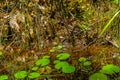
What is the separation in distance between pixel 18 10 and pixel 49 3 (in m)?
0.38

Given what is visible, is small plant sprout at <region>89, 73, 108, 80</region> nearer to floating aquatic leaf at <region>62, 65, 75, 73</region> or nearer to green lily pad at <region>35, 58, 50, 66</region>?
floating aquatic leaf at <region>62, 65, 75, 73</region>

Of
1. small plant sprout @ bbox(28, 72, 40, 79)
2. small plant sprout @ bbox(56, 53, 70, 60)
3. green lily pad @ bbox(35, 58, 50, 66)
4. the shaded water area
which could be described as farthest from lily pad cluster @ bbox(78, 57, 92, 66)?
small plant sprout @ bbox(28, 72, 40, 79)

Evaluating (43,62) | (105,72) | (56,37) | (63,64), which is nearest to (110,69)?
(105,72)

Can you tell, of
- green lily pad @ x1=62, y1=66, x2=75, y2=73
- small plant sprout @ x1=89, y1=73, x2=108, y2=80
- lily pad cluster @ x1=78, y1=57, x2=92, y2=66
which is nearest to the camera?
small plant sprout @ x1=89, y1=73, x2=108, y2=80

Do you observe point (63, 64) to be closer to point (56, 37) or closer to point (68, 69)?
point (68, 69)

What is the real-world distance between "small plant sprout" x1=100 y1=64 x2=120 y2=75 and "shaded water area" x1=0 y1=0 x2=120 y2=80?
0.02m

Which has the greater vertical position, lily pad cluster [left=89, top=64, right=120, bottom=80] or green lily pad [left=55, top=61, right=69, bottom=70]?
green lily pad [left=55, top=61, right=69, bottom=70]

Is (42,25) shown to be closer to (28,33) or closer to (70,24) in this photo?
(28,33)

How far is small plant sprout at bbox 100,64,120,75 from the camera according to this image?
78.8 inches

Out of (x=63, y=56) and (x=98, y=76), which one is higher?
(x=63, y=56)

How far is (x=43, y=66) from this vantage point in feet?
7.48

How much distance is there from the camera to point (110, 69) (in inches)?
79.7

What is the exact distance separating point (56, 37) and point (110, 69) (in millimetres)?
1014

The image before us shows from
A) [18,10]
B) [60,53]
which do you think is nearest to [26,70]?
[60,53]
